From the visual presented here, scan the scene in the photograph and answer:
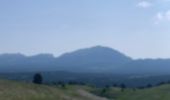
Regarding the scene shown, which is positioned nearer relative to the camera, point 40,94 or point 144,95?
point 40,94

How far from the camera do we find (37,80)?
170375mm

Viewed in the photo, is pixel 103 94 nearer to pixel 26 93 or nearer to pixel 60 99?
pixel 60 99

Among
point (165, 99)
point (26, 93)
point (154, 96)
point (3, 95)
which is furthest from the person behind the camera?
point (154, 96)

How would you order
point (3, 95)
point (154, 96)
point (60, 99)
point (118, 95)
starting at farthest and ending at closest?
point (118, 95) → point (154, 96) → point (60, 99) → point (3, 95)

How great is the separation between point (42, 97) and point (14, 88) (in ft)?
22.5

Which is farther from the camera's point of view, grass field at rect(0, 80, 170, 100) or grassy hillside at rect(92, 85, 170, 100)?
grassy hillside at rect(92, 85, 170, 100)

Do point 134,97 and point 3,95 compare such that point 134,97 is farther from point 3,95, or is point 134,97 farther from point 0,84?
point 3,95

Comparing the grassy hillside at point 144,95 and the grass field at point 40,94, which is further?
the grassy hillside at point 144,95

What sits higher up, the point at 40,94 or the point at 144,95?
the point at 40,94

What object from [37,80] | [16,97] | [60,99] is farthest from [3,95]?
[37,80]

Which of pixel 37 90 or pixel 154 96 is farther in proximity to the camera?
A: pixel 154 96

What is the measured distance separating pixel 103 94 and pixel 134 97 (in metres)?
19.8

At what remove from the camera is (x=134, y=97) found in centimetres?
12862

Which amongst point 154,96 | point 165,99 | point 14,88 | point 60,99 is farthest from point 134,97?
point 14,88
